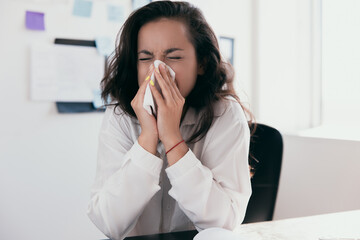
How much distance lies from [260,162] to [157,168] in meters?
0.41

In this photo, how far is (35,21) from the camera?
158 cm

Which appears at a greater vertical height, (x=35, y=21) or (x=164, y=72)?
(x=35, y=21)

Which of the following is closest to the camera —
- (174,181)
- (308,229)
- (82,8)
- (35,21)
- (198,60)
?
(308,229)

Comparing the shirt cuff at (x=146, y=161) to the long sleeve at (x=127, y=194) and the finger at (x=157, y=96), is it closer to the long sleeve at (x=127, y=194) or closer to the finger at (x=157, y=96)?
the long sleeve at (x=127, y=194)

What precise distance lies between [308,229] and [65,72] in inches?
53.7

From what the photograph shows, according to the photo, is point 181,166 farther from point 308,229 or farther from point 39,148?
point 39,148

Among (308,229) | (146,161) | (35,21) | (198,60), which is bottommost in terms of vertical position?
(308,229)

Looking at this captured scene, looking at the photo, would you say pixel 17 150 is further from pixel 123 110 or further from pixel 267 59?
pixel 267 59

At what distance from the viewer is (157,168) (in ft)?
2.63

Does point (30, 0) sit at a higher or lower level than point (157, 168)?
higher

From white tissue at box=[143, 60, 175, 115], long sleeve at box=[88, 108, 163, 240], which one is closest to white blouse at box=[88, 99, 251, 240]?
long sleeve at box=[88, 108, 163, 240]

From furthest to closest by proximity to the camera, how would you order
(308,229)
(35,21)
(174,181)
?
(35,21) → (174,181) → (308,229)

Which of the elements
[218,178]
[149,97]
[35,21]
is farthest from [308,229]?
[35,21]

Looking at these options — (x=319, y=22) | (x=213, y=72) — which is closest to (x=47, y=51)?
(x=213, y=72)
